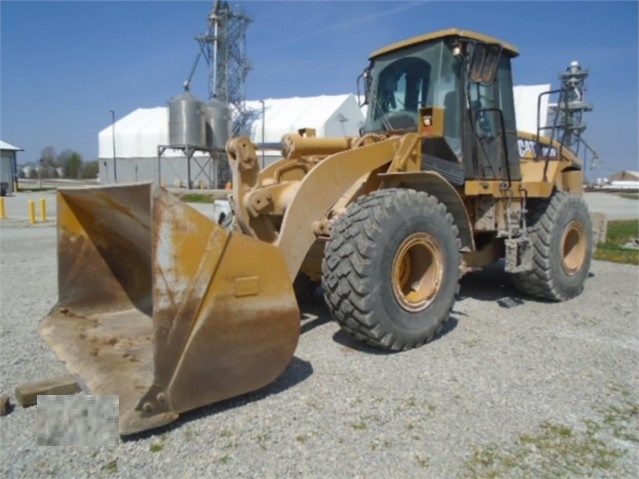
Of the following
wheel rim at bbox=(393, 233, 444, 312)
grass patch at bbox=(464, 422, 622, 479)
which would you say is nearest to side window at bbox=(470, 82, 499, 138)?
wheel rim at bbox=(393, 233, 444, 312)

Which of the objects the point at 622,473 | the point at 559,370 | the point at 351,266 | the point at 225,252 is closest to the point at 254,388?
the point at 225,252

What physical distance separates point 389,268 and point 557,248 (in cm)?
293

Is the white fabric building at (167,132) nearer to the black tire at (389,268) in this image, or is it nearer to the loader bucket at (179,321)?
the black tire at (389,268)

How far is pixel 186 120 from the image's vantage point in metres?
31.7

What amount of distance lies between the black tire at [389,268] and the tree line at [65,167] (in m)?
72.0

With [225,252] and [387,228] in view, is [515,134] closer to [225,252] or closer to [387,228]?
[387,228]

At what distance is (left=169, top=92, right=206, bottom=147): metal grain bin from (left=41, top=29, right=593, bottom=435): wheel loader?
27.8m

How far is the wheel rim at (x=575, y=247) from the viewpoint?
6.22 meters

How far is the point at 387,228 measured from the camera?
382 cm

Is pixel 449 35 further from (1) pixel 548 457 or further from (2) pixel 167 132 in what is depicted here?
(2) pixel 167 132

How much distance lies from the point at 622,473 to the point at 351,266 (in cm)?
196

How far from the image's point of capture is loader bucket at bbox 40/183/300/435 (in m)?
2.71

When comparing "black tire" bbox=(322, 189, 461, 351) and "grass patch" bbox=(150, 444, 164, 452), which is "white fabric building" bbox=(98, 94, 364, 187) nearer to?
"black tire" bbox=(322, 189, 461, 351)

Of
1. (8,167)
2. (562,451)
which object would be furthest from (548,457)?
(8,167)
